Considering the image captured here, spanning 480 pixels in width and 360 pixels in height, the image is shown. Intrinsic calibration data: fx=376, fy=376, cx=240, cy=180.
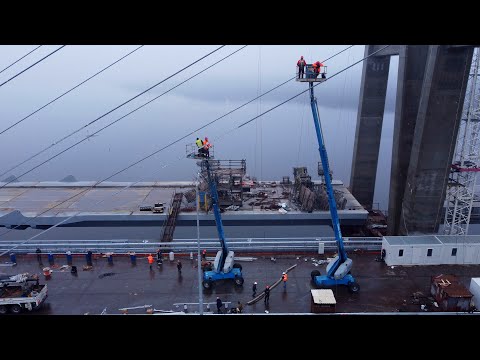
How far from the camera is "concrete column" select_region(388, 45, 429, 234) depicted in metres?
20.8

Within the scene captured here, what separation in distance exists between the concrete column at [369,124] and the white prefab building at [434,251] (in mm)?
12945

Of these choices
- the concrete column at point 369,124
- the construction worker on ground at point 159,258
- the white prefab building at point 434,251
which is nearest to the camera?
the white prefab building at point 434,251

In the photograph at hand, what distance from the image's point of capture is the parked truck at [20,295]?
1312 cm

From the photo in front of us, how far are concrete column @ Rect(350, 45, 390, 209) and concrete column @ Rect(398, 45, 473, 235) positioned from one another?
7533mm

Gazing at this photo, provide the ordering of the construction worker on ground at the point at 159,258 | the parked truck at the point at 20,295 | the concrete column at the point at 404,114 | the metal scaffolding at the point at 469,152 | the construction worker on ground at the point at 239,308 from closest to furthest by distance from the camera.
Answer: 1. the construction worker on ground at the point at 239,308
2. the parked truck at the point at 20,295
3. the construction worker on ground at the point at 159,258
4. the metal scaffolding at the point at 469,152
5. the concrete column at the point at 404,114

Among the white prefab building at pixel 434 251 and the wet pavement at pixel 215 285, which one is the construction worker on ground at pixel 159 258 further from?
the white prefab building at pixel 434 251

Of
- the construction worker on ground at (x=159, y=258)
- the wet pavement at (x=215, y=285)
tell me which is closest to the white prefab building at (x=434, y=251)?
the wet pavement at (x=215, y=285)

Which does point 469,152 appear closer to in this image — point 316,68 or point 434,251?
point 434,251

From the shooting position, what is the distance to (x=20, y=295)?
526 inches

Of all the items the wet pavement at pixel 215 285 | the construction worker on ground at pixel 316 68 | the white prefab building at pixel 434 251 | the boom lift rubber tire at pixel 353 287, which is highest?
the construction worker on ground at pixel 316 68

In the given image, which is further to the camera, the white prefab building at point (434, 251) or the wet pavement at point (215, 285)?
the white prefab building at point (434, 251)
